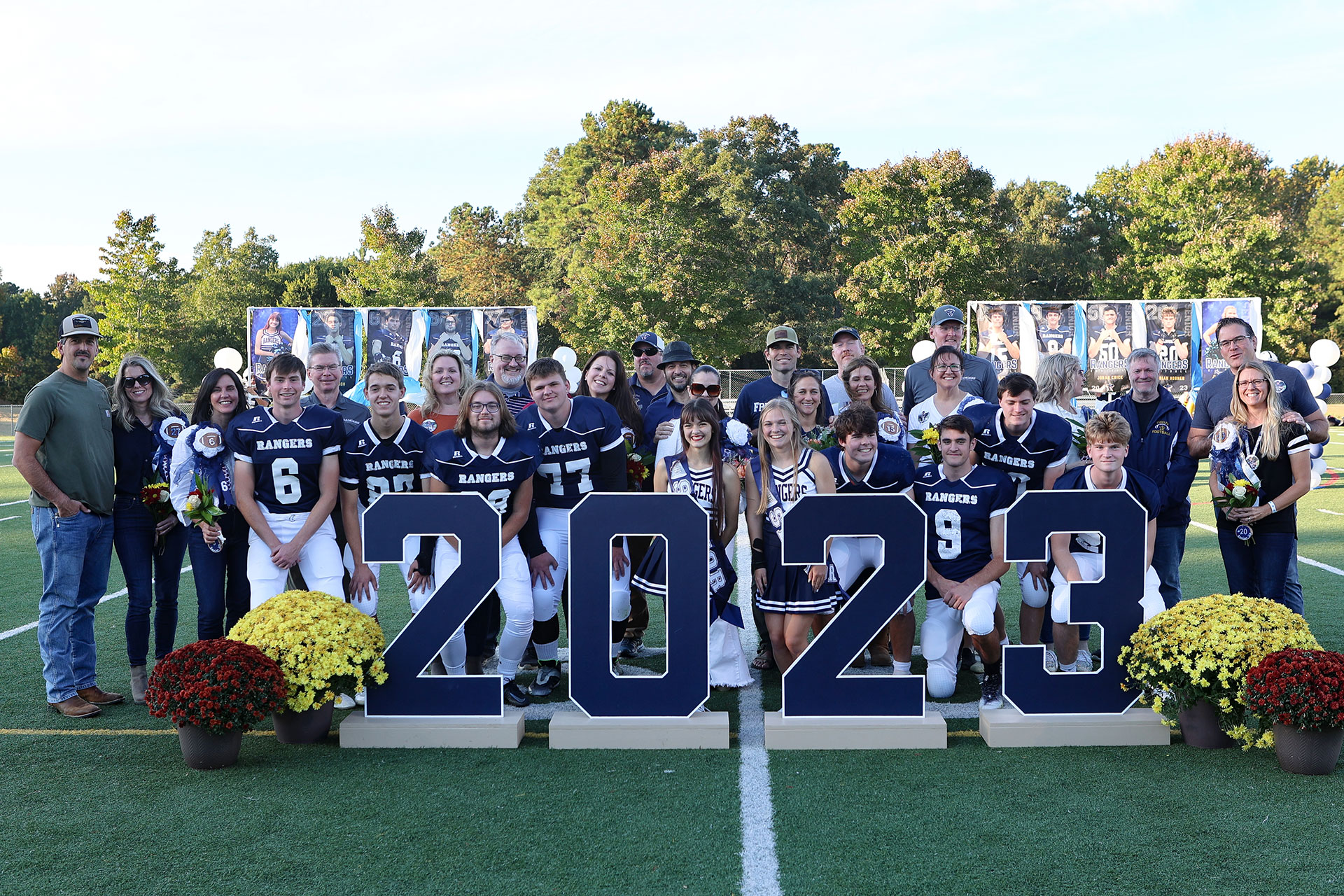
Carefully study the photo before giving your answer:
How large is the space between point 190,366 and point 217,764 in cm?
4899

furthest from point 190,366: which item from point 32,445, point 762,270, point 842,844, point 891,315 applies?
point 842,844

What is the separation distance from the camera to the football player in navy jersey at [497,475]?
4988 mm

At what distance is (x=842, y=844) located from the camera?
345 cm

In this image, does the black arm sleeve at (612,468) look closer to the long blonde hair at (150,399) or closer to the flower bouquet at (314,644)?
the flower bouquet at (314,644)

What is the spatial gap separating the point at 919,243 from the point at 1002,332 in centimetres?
1198

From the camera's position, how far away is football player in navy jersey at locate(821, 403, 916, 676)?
5074 mm

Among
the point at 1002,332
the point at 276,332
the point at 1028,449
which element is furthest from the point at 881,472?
the point at 276,332

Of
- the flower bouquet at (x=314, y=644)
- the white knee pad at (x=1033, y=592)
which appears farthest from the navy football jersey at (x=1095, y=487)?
the flower bouquet at (x=314, y=644)

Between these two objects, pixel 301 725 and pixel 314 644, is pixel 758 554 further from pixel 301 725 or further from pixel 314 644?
pixel 301 725

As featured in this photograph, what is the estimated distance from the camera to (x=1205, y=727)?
172 inches

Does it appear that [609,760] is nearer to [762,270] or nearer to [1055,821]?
[1055,821]

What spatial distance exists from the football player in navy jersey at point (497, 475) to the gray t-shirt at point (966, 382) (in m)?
2.82

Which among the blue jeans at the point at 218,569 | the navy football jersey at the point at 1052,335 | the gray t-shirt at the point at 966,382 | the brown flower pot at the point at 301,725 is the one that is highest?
the navy football jersey at the point at 1052,335

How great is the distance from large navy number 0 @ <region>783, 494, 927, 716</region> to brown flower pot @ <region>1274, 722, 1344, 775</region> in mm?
1468
